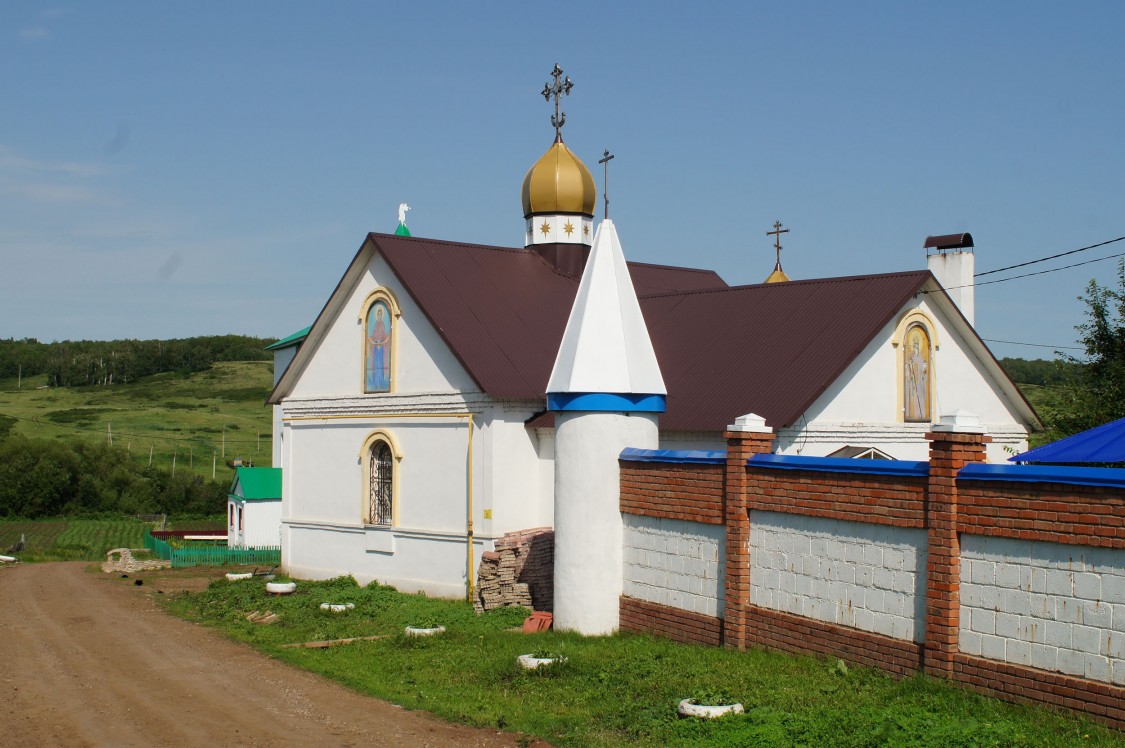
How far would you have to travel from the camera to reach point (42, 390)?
117 m

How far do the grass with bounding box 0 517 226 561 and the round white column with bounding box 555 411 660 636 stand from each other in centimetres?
2973

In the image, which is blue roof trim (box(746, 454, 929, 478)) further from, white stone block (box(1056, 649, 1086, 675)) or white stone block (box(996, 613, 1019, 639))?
white stone block (box(1056, 649, 1086, 675))

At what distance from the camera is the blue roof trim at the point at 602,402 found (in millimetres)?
15633

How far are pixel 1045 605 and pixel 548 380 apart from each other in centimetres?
1077

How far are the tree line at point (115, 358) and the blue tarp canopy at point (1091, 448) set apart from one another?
4624 inches

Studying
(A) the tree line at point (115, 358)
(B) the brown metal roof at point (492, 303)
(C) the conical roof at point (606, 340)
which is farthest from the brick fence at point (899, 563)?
(A) the tree line at point (115, 358)

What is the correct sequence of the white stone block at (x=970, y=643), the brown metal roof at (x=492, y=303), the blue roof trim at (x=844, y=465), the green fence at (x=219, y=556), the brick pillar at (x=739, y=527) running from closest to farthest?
the white stone block at (x=970, y=643), the blue roof trim at (x=844, y=465), the brick pillar at (x=739, y=527), the brown metal roof at (x=492, y=303), the green fence at (x=219, y=556)

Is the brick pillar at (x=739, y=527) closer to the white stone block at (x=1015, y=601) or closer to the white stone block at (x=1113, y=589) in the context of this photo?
the white stone block at (x=1015, y=601)

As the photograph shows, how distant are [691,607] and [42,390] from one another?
116m

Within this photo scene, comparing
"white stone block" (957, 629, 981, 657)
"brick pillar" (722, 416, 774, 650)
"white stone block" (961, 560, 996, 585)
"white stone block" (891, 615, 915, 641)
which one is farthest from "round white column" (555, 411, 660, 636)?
"white stone block" (961, 560, 996, 585)

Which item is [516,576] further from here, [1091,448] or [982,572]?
[982,572]

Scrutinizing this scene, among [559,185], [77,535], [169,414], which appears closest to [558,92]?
[559,185]

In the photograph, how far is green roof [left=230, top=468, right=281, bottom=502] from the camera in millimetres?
35062

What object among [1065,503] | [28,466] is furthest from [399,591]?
[28,466]
